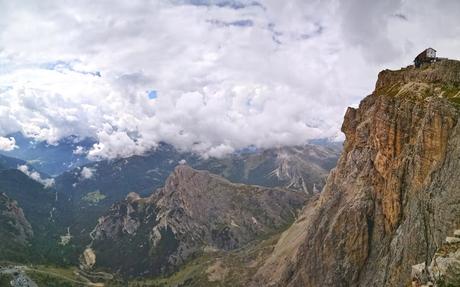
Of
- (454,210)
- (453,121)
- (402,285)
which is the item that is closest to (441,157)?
(453,121)

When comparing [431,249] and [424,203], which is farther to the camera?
[424,203]

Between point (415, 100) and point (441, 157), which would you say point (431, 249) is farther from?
point (415, 100)

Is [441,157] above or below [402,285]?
above

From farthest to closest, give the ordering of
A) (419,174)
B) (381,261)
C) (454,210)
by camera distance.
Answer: (381,261) → (419,174) → (454,210)

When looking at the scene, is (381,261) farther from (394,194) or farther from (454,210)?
(454,210)

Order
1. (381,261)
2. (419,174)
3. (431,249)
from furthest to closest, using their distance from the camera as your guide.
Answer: (381,261), (419,174), (431,249)

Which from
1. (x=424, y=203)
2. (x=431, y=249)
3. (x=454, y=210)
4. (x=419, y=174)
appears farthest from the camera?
(x=419, y=174)

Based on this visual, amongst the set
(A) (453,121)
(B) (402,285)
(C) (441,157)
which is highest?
(A) (453,121)

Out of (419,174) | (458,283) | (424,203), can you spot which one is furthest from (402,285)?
(458,283)

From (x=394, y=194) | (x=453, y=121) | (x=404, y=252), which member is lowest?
(x=404, y=252)
